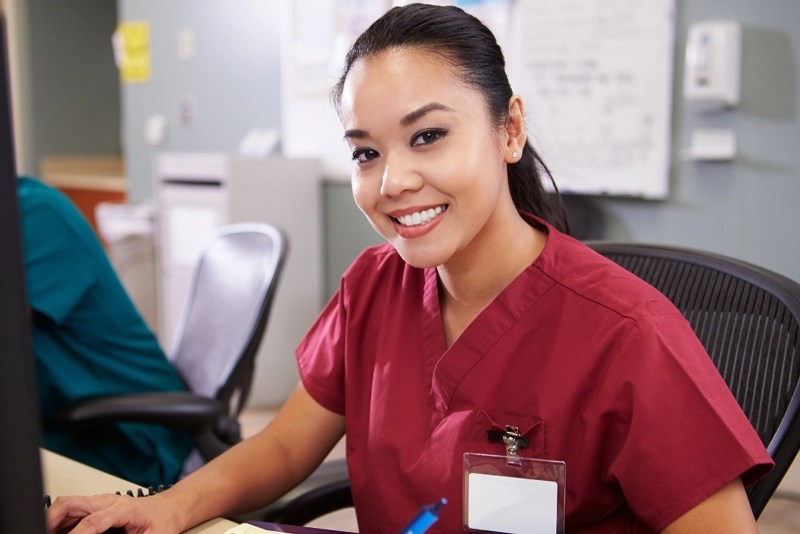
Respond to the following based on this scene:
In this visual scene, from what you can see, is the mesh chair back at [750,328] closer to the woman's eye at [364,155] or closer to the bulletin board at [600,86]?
the woman's eye at [364,155]

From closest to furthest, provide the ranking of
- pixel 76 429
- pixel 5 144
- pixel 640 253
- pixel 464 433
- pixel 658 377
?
1. pixel 5 144
2. pixel 658 377
3. pixel 464 433
4. pixel 640 253
5. pixel 76 429

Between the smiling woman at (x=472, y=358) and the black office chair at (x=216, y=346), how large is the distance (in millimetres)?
358

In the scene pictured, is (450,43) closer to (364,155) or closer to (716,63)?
(364,155)

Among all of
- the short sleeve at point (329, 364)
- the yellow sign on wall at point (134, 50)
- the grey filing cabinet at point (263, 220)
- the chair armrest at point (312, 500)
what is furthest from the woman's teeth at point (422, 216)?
the yellow sign on wall at point (134, 50)

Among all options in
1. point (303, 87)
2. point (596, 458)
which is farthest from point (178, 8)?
point (596, 458)

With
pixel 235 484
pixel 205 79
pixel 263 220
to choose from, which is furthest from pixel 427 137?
pixel 205 79

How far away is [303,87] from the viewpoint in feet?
12.2

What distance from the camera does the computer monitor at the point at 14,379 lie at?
0.45 meters

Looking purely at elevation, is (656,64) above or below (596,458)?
above

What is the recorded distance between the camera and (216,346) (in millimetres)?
Answer: 1629

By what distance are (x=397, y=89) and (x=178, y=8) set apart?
12.5ft

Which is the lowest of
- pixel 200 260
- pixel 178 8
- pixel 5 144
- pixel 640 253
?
pixel 200 260

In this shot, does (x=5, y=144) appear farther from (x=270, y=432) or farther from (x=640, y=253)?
(x=640, y=253)

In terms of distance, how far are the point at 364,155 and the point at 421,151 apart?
0.26 ft
